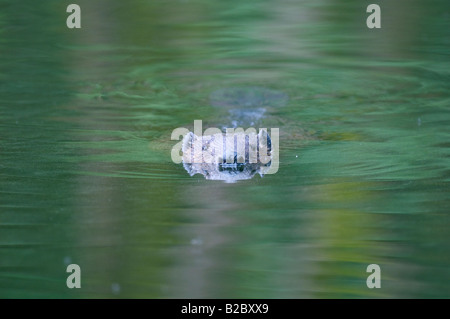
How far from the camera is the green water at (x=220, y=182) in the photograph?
344cm

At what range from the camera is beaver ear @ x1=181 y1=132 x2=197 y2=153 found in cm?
443

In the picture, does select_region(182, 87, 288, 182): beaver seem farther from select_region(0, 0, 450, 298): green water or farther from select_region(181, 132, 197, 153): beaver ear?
select_region(0, 0, 450, 298): green water

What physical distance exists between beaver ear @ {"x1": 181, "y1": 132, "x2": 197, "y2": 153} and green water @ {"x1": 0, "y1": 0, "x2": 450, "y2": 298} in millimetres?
151

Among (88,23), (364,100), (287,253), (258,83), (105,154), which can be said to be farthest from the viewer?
(88,23)

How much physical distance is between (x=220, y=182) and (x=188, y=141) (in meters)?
0.39

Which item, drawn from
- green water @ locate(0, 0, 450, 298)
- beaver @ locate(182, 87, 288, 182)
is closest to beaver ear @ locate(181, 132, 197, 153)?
beaver @ locate(182, 87, 288, 182)

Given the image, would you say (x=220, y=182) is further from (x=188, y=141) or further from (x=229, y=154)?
(x=188, y=141)

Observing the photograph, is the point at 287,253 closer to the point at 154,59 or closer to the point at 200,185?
the point at 200,185

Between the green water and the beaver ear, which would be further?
the beaver ear

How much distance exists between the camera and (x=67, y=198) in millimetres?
3957

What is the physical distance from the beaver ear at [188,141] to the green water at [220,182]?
5.9 inches

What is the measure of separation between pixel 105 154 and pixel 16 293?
1.39 m

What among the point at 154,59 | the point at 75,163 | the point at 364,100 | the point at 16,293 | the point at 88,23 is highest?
the point at 88,23

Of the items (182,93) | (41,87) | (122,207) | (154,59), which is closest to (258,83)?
(182,93)
